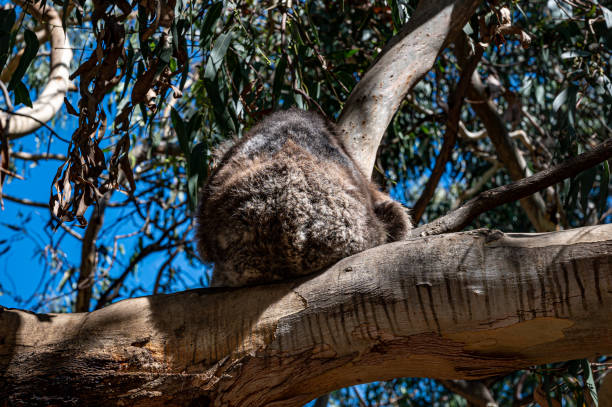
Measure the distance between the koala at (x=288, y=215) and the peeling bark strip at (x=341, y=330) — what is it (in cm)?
22

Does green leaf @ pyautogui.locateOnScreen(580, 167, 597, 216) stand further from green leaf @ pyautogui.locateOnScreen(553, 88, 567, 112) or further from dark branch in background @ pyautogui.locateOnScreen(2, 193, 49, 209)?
dark branch in background @ pyautogui.locateOnScreen(2, 193, 49, 209)

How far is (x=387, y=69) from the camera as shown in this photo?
101 inches

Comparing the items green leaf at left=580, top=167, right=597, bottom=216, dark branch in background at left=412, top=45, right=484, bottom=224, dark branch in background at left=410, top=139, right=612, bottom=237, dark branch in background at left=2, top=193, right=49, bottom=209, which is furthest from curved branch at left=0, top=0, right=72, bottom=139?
green leaf at left=580, top=167, right=597, bottom=216

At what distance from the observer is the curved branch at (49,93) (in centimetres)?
434

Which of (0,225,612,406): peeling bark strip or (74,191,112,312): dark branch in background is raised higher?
(74,191,112,312): dark branch in background

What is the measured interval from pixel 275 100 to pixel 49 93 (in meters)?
2.51

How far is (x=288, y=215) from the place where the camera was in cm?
204

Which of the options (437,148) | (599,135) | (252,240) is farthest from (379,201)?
(437,148)

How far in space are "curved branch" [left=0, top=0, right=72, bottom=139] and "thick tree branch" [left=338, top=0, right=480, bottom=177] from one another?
2.57 meters

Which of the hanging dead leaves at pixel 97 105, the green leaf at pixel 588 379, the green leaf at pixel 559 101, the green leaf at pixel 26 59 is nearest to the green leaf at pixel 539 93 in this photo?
the green leaf at pixel 559 101

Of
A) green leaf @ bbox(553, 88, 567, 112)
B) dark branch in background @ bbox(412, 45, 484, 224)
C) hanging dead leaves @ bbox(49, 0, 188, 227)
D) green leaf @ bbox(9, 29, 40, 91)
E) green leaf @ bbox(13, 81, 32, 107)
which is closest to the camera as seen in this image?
hanging dead leaves @ bbox(49, 0, 188, 227)

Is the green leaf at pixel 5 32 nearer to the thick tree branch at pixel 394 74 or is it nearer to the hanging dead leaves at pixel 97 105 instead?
the hanging dead leaves at pixel 97 105

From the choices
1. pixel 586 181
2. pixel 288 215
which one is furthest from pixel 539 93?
pixel 288 215

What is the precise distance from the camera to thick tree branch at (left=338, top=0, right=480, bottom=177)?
246 cm
